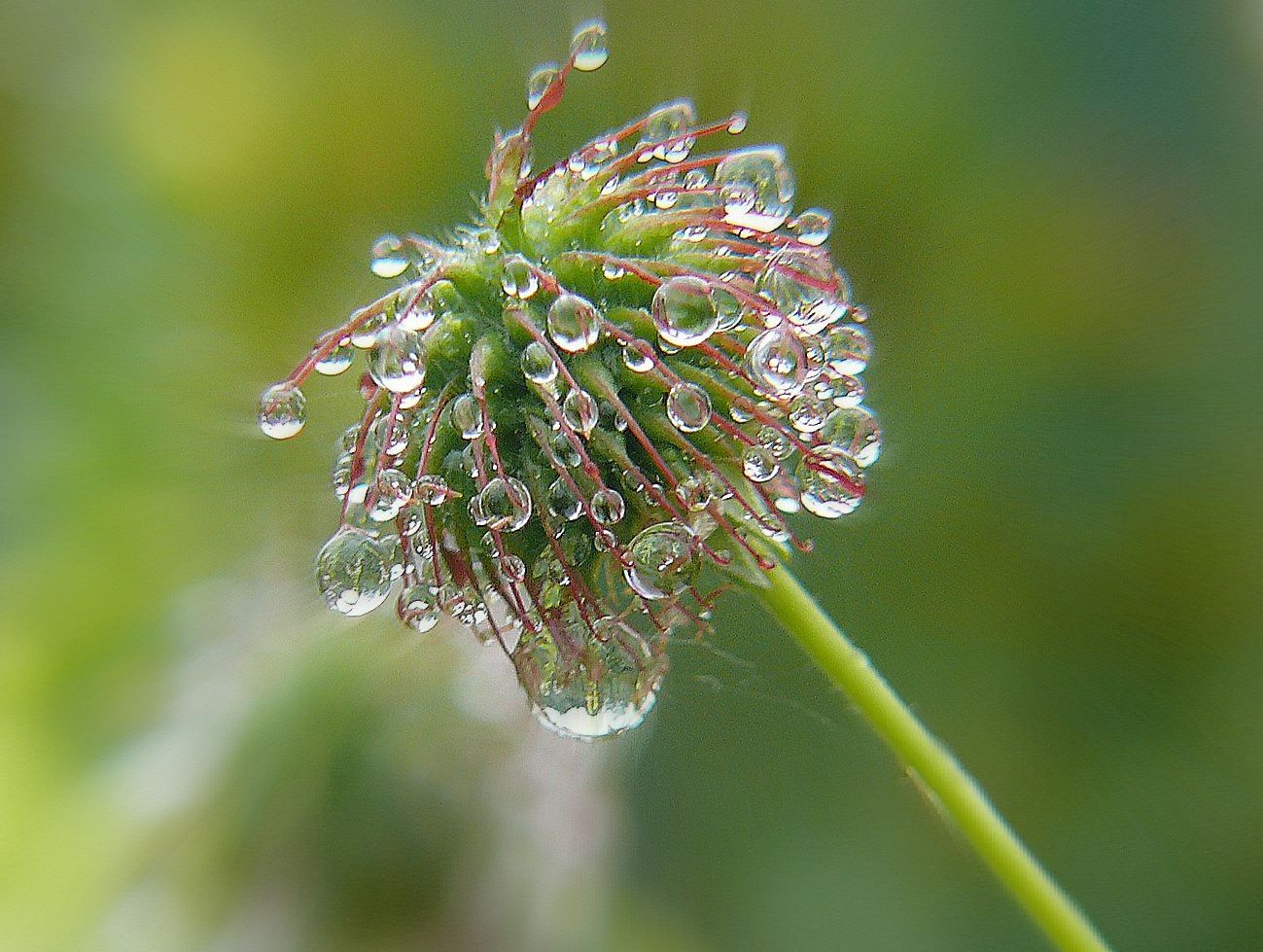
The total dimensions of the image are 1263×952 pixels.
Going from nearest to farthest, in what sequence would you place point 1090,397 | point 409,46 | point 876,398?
1. point 876,398
2. point 1090,397
3. point 409,46

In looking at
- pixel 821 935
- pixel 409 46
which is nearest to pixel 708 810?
pixel 821 935

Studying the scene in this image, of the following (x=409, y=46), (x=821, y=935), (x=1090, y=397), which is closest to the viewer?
(x=821, y=935)

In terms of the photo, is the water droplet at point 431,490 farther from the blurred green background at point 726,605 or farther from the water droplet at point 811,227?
the blurred green background at point 726,605

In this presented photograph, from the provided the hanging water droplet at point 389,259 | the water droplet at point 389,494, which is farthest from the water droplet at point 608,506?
the hanging water droplet at point 389,259

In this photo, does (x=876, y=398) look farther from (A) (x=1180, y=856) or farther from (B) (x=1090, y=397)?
(A) (x=1180, y=856)

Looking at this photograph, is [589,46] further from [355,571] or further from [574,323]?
[355,571]

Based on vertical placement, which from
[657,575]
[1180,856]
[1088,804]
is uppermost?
[657,575]

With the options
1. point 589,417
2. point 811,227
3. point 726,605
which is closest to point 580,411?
point 589,417
